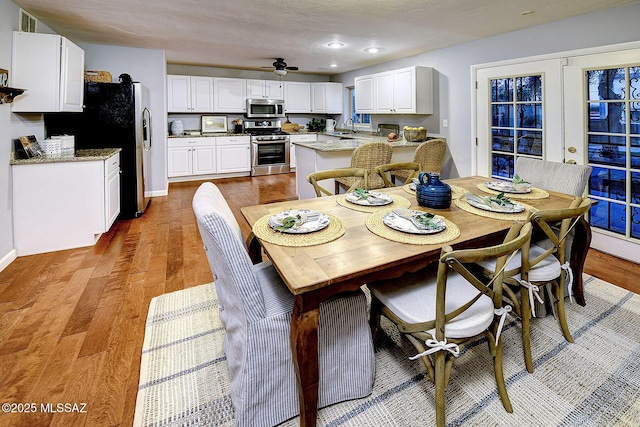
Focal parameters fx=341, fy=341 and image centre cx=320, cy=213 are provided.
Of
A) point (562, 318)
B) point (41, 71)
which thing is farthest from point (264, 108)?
point (562, 318)

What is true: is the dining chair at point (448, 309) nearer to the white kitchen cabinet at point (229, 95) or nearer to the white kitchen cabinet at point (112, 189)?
the white kitchen cabinet at point (112, 189)

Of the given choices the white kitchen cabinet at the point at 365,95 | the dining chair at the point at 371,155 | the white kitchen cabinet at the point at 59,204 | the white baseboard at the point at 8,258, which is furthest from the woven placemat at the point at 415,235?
the white kitchen cabinet at the point at 365,95

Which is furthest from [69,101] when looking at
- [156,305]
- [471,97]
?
[471,97]

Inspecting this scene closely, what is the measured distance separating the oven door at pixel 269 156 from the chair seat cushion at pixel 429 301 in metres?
6.02

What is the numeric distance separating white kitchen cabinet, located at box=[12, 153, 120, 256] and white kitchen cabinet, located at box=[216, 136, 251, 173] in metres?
3.56

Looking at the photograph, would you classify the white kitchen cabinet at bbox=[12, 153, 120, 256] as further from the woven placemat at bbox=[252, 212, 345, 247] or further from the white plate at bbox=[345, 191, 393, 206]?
the white plate at bbox=[345, 191, 393, 206]

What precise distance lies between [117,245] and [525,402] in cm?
358

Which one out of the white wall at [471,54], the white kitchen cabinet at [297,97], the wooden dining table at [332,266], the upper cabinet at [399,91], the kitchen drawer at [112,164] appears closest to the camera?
the wooden dining table at [332,266]

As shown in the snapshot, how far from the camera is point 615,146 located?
3.19 metres

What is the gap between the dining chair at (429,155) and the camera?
4.11 metres

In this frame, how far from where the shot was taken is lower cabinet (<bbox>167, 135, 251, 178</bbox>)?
21.5 ft

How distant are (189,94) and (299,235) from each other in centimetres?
634

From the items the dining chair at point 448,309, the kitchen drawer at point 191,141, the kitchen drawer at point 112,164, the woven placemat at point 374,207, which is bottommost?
the dining chair at point 448,309

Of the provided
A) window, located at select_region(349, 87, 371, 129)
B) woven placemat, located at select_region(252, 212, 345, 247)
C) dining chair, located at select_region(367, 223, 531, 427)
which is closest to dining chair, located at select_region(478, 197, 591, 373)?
dining chair, located at select_region(367, 223, 531, 427)
